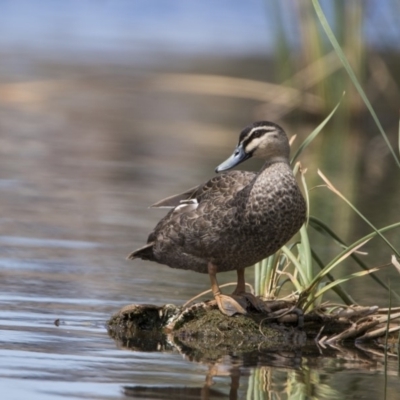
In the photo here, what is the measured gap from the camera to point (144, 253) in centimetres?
636

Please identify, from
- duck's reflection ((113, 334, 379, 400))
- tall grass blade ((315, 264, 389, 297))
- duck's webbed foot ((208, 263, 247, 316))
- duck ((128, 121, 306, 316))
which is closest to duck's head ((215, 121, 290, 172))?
duck ((128, 121, 306, 316))

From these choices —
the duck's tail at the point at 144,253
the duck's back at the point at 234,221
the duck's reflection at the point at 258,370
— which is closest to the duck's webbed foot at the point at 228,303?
the duck's back at the point at 234,221

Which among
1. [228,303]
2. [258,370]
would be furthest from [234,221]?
[258,370]

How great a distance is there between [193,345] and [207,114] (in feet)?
37.4

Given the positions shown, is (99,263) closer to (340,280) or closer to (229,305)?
(229,305)

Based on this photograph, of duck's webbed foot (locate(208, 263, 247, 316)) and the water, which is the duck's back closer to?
duck's webbed foot (locate(208, 263, 247, 316))

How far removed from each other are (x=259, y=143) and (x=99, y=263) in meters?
1.99

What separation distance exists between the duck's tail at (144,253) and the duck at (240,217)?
0.35 ft

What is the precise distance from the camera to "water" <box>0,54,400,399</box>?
484cm

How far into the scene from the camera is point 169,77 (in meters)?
15.6

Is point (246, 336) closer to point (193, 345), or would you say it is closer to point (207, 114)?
point (193, 345)

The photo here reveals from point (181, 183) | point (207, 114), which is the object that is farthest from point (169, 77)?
point (181, 183)

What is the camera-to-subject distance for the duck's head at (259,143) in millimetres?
5852

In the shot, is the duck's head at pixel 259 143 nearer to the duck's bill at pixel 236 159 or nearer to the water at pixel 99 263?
the duck's bill at pixel 236 159
